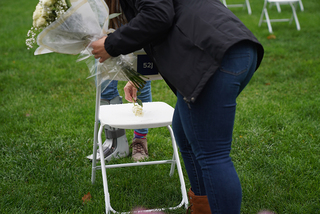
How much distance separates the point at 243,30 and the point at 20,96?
3452 millimetres

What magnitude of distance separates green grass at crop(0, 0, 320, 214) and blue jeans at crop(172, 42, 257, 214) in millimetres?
836

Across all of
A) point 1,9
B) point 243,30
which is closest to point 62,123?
point 243,30

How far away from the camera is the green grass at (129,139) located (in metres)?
2.21

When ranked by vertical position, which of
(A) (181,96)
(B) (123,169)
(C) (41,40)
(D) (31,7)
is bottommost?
(D) (31,7)

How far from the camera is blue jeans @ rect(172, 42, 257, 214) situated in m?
1.29

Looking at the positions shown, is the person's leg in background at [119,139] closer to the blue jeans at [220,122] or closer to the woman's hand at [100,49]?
the woman's hand at [100,49]

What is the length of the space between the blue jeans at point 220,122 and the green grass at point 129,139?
836 mm

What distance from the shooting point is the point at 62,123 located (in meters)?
3.35

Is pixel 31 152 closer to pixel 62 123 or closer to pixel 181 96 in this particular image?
pixel 62 123

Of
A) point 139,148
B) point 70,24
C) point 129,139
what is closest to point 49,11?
point 70,24

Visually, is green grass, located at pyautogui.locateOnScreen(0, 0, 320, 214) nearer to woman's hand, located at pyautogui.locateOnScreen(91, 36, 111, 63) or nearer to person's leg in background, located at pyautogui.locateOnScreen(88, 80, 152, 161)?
person's leg in background, located at pyautogui.locateOnScreen(88, 80, 152, 161)

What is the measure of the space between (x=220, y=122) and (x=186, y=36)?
37cm

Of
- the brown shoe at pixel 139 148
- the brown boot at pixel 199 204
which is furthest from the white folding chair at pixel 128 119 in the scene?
the brown shoe at pixel 139 148

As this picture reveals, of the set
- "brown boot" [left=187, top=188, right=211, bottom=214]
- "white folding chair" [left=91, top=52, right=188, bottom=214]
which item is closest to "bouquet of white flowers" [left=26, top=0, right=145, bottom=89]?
"white folding chair" [left=91, top=52, right=188, bottom=214]
